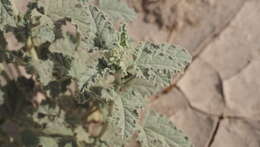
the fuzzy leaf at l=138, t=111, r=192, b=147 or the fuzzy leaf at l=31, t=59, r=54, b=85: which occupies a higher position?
the fuzzy leaf at l=31, t=59, r=54, b=85

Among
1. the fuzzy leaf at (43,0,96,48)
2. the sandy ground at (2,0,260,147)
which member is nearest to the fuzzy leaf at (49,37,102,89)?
the fuzzy leaf at (43,0,96,48)

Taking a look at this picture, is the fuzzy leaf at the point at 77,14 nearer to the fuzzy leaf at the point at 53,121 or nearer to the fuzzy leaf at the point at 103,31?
the fuzzy leaf at the point at 103,31

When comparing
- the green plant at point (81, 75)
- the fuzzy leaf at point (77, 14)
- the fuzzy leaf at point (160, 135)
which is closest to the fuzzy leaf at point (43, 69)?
the green plant at point (81, 75)

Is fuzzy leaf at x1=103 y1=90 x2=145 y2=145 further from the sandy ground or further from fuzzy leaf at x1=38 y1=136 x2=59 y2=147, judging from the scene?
the sandy ground

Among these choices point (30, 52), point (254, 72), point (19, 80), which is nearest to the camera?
point (30, 52)

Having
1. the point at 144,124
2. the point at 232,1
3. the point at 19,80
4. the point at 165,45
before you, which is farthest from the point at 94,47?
the point at 232,1

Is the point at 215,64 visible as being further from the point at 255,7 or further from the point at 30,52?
the point at 30,52

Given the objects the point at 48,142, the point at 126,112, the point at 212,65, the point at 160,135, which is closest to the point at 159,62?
the point at 126,112
